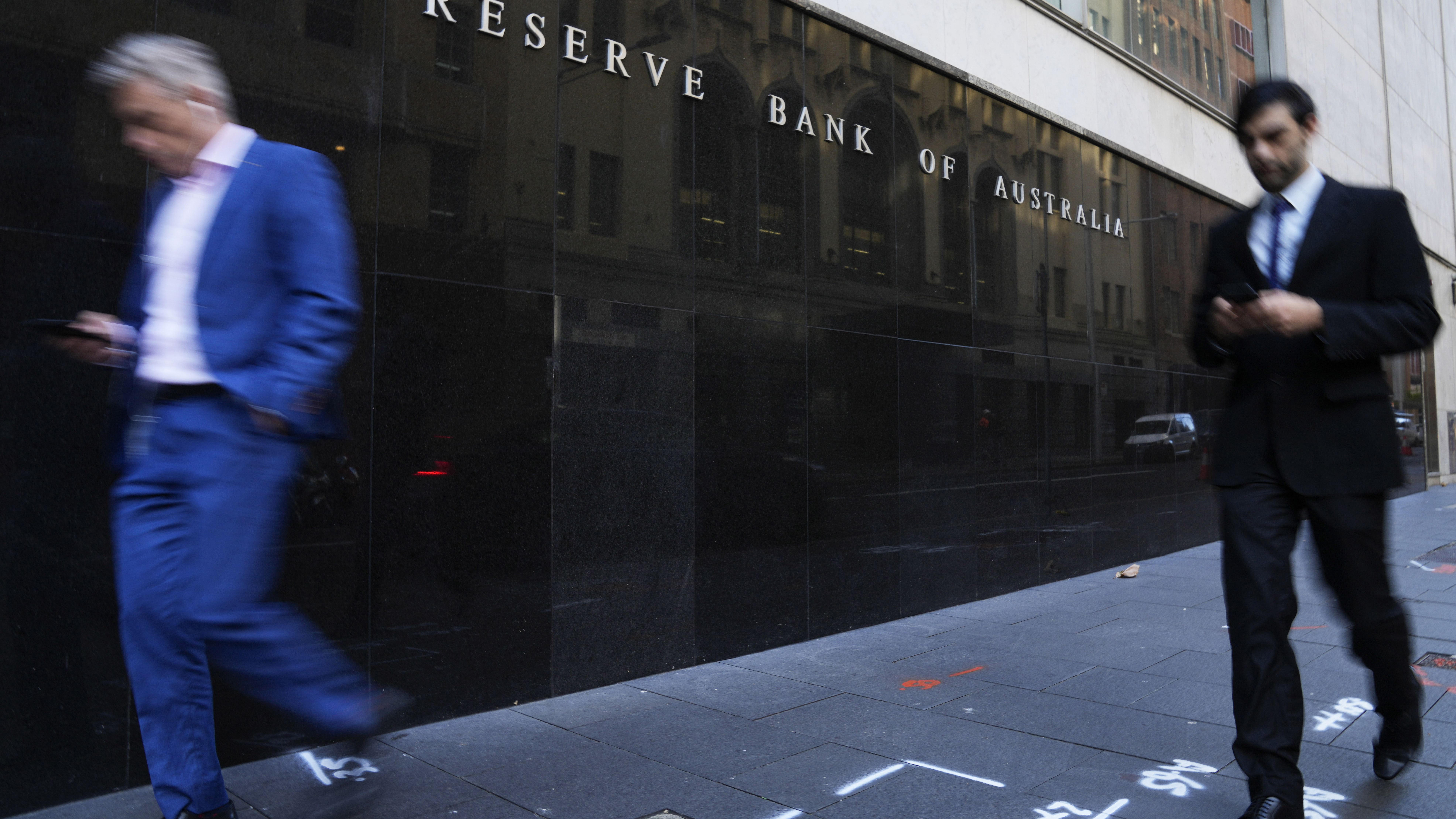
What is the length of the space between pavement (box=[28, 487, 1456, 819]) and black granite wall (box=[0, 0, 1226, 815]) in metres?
0.39

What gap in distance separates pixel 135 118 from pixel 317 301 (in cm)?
66

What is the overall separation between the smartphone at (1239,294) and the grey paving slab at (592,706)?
114 inches

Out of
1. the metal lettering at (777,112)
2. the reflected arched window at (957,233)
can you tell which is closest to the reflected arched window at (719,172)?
the metal lettering at (777,112)

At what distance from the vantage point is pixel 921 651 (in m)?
5.39

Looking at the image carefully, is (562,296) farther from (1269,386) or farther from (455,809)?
(1269,386)

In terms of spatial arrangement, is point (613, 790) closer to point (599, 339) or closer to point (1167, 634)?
point (599, 339)

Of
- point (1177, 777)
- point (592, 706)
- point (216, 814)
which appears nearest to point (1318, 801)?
point (1177, 777)

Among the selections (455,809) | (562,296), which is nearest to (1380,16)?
(562,296)

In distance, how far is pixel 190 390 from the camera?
2.19m

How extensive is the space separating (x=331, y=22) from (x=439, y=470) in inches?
73.9

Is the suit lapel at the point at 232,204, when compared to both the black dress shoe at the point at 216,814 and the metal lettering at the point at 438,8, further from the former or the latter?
the metal lettering at the point at 438,8

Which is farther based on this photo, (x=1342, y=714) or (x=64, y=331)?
(x=1342, y=714)

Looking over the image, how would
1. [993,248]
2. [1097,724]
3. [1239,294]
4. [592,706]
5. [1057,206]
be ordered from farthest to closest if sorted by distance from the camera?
[1057,206], [993,248], [592,706], [1097,724], [1239,294]

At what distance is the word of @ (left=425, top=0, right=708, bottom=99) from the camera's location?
4262 mm
